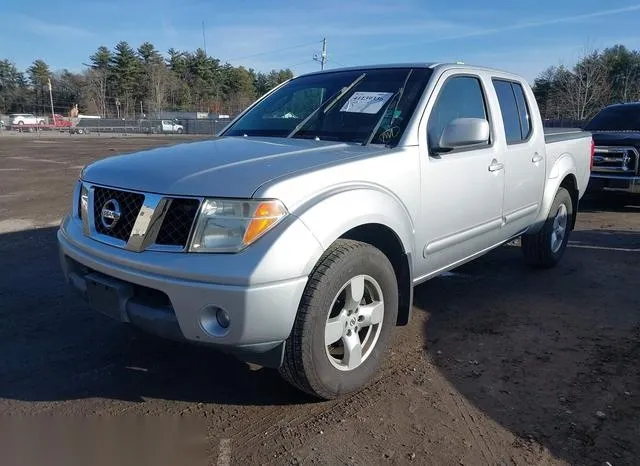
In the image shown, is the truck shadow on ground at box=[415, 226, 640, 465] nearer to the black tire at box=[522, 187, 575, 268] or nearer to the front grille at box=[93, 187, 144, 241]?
the black tire at box=[522, 187, 575, 268]

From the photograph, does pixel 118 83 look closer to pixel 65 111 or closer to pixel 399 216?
pixel 65 111

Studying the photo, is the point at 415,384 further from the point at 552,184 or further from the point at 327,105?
the point at 552,184

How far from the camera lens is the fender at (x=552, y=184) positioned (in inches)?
210

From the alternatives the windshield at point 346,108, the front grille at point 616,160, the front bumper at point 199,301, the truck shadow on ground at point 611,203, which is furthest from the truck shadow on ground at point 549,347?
the truck shadow on ground at point 611,203

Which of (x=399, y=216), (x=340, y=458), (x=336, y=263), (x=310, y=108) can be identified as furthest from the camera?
(x=310, y=108)

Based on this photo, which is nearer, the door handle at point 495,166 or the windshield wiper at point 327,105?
the windshield wiper at point 327,105

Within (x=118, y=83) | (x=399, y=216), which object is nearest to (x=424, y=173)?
(x=399, y=216)

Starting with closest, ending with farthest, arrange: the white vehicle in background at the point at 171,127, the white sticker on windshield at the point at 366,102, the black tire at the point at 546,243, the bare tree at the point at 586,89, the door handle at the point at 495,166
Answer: the white sticker on windshield at the point at 366,102
the door handle at the point at 495,166
the black tire at the point at 546,243
the bare tree at the point at 586,89
the white vehicle in background at the point at 171,127

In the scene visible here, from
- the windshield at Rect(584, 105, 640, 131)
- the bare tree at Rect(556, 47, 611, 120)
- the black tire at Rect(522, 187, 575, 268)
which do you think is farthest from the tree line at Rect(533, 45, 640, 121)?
the black tire at Rect(522, 187, 575, 268)

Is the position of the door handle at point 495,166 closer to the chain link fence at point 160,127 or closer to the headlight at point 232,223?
the headlight at point 232,223

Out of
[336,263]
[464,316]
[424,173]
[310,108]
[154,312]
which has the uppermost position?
[310,108]

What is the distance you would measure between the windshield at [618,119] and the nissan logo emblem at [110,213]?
34.5 ft

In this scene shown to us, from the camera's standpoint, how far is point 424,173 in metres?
3.56

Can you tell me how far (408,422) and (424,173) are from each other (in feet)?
5.13
